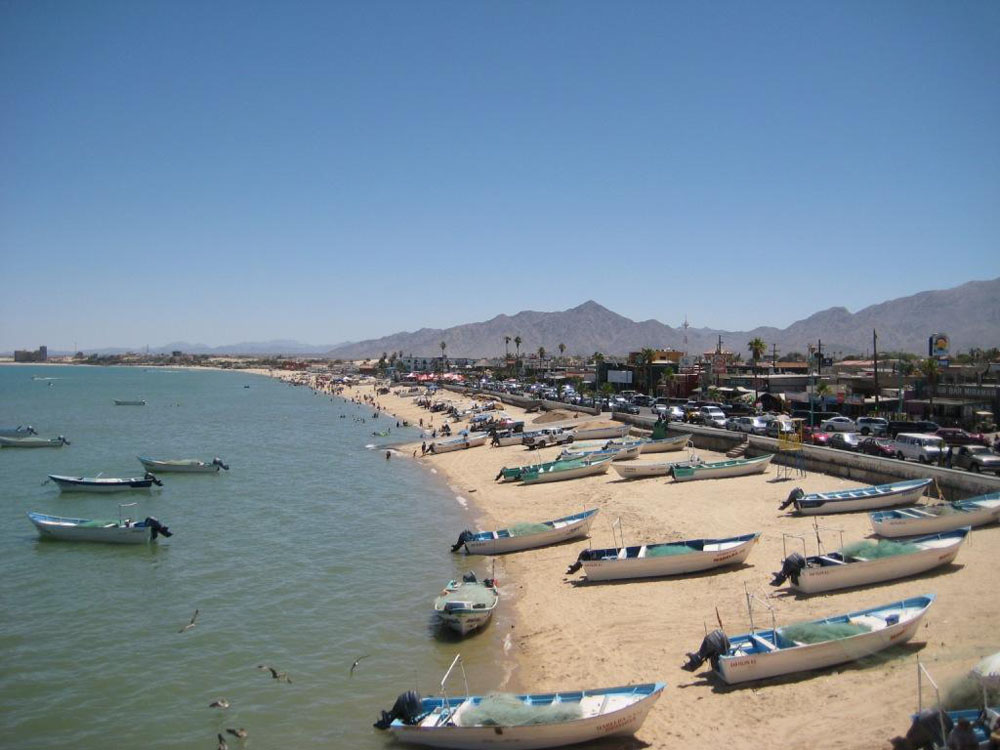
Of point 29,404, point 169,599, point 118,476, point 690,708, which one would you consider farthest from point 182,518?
point 29,404

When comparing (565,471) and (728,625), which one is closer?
(728,625)

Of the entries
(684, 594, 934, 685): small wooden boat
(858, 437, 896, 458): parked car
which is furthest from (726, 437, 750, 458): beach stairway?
(684, 594, 934, 685): small wooden boat

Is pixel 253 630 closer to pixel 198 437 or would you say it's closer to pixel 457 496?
pixel 457 496

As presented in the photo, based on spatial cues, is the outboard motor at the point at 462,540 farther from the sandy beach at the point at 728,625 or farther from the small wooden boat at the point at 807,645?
the small wooden boat at the point at 807,645

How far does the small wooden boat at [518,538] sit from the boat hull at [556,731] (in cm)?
1252

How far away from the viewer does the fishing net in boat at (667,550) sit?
66.5 feet

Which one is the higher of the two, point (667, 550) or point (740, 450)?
point (740, 450)

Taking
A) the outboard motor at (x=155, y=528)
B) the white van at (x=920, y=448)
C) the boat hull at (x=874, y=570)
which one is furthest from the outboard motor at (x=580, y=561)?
the white van at (x=920, y=448)

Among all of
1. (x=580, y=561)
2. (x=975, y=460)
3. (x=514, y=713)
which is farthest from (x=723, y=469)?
(x=514, y=713)

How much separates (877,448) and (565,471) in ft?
50.2

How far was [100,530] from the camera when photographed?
91.5ft

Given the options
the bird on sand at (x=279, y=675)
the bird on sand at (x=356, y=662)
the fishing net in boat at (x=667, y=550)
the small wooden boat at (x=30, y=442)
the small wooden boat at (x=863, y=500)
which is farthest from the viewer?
the small wooden boat at (x=30, y=442)

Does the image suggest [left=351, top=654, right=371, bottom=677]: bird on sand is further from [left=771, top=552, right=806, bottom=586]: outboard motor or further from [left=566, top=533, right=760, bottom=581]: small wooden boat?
[left=771, top=552, right=806, bottom=586]: outboard motor

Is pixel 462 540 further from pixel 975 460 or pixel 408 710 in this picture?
pixel 975 460
